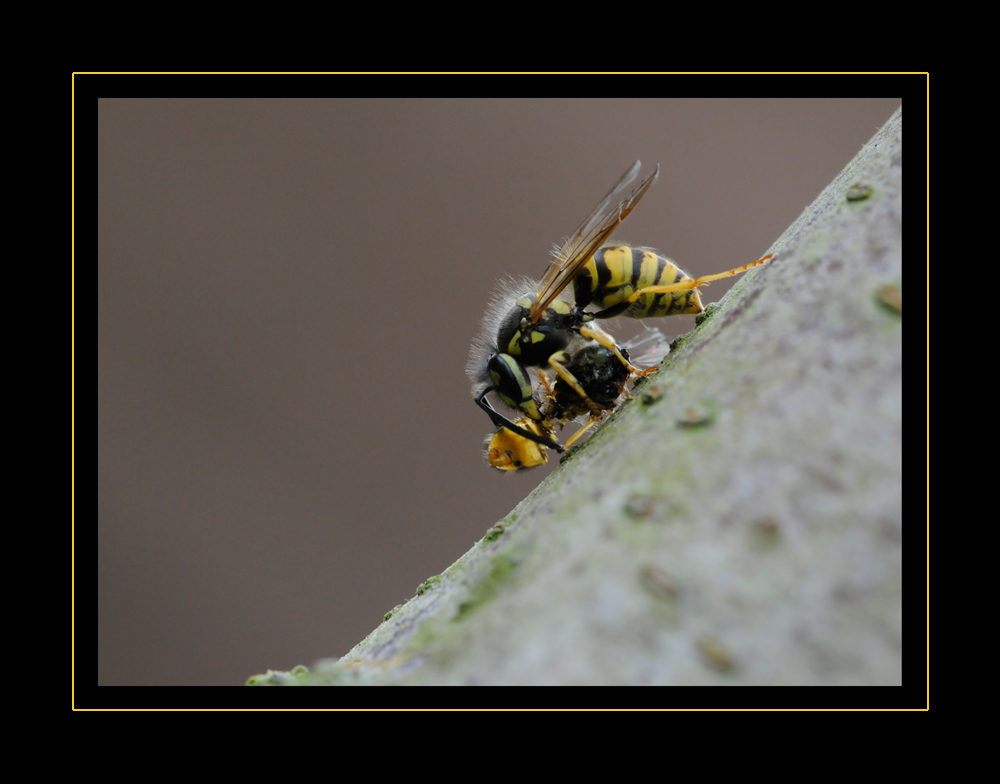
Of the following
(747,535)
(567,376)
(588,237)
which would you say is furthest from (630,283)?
(747,535)

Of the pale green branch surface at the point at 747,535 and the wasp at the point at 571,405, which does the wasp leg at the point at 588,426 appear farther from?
the pale green branch surface at the point at 747,535

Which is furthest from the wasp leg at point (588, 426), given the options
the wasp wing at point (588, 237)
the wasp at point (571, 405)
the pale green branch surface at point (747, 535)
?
the pale green branch surface at point (747, 535)

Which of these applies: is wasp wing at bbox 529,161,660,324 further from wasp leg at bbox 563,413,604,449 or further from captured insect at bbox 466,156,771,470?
wasp leg at bbox 563,413,604,449

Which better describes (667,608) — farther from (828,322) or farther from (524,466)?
(524,466)

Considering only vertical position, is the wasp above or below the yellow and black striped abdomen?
below

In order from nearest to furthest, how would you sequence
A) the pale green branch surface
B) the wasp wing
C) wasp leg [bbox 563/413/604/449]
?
the pale green branch surface → the wasp wing → wasp leg [bbox 563/413/604/449]

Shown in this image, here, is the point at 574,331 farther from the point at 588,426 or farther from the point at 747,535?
the point at 747,535

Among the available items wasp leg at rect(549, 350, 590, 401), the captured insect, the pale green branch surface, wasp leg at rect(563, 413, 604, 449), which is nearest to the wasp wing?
the captured insect
